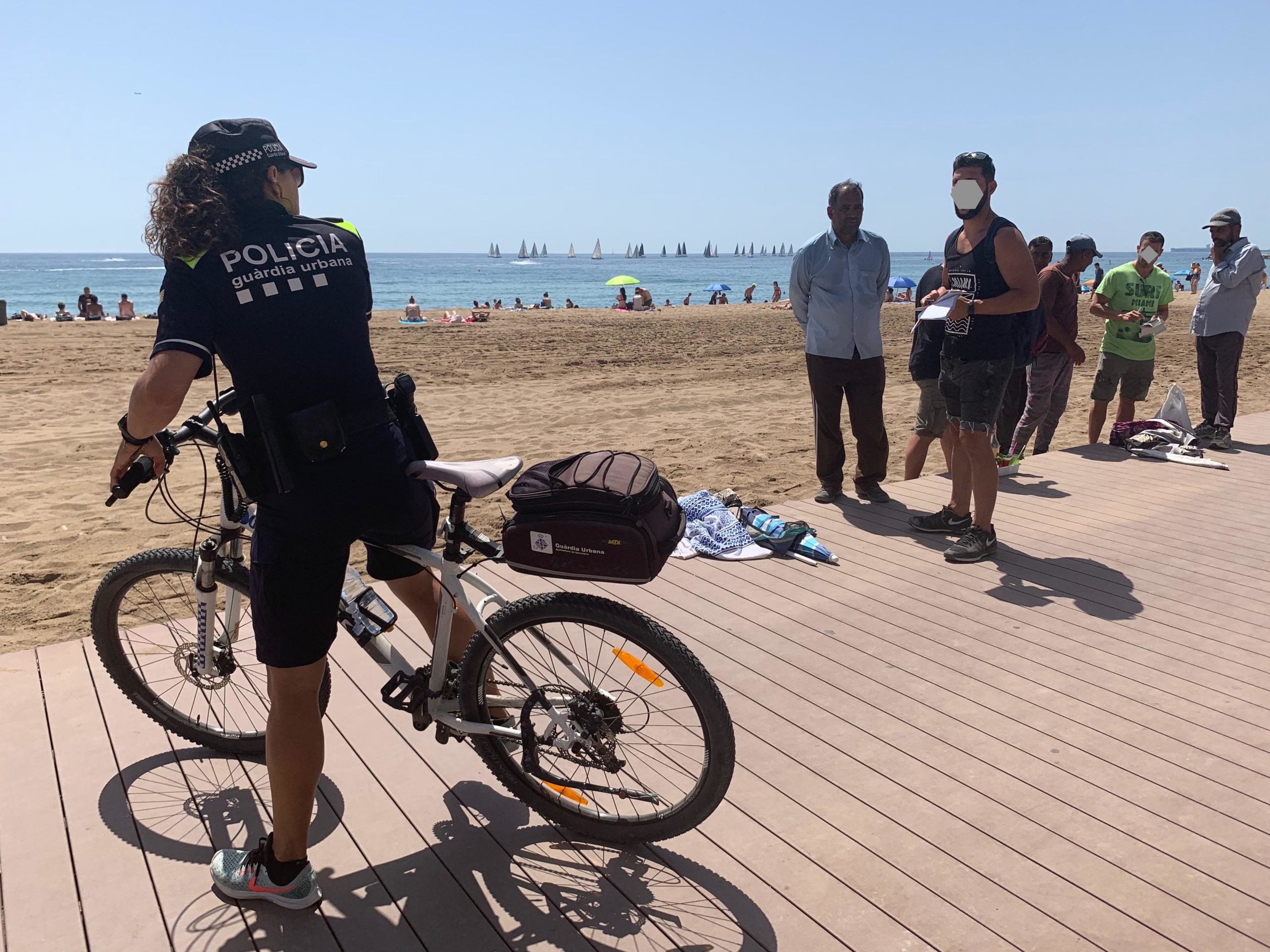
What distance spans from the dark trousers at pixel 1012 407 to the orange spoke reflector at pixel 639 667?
479 cm

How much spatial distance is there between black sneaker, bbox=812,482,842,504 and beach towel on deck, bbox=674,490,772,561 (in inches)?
35.7

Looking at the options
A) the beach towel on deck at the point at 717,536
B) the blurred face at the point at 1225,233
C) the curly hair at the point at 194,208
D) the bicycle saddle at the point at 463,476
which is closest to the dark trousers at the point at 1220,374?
the blurred face at the point at 1225,233

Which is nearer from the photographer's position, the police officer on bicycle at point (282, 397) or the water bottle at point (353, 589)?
the police officer on bicycle at point (282, 397)

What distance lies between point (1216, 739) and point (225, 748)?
3.35 metres

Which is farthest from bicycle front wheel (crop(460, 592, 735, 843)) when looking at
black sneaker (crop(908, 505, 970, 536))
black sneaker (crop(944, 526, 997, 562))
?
black sneaker (crop(908, 505, 970, 536))

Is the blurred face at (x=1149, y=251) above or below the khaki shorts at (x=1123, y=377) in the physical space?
above

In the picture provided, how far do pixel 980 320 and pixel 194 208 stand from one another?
3939 mm

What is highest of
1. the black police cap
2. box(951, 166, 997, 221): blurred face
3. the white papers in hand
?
box(951, 166, 997, 221): blurred face

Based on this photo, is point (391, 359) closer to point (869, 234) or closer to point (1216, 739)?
point (869, 234)

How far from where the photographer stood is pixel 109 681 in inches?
134

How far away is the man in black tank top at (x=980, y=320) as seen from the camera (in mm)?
4539

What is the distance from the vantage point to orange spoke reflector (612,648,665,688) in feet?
7.72

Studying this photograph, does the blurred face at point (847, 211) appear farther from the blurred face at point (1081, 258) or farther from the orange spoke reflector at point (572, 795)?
the orange spoke reflector at point (572, 795)

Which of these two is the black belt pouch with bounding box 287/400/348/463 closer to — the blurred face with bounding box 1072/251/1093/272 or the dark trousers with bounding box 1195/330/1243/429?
the blurred face with bounding box 1072/251/1093/272
